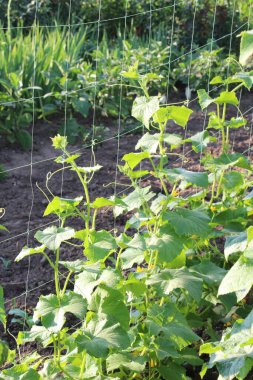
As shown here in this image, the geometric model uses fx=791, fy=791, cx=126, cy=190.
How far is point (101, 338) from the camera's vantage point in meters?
2.25

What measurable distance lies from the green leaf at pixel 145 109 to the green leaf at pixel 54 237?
47 cm

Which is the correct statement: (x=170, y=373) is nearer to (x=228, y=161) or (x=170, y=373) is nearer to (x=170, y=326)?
(x=170, y=326)

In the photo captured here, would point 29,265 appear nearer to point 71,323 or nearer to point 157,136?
point 71,323

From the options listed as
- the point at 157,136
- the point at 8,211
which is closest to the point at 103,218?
the point at 8,211

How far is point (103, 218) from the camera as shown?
13.5 ft

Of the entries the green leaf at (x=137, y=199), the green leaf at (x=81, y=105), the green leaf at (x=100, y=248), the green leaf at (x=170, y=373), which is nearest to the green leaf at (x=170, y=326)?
the green leaf at (x=170, y=373)

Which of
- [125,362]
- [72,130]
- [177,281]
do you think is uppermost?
[177,281]

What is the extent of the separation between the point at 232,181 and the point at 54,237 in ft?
2.80

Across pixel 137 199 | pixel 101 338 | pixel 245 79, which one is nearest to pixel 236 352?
pixel 101 338

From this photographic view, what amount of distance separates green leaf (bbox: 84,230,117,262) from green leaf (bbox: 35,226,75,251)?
0.38 ft

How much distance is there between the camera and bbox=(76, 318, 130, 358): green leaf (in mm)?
2199

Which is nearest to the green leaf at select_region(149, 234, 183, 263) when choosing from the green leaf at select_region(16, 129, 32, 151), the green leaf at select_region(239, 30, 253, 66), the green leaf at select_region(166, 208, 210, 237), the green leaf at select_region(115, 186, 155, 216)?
the green leaf at select_region(166, 208, 210, 237)

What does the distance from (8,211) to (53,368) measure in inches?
74.1

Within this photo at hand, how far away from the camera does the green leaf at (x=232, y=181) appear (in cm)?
298
